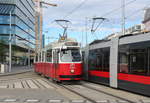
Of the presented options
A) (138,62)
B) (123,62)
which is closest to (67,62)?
(123,62)

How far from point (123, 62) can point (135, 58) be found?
4.63 ft

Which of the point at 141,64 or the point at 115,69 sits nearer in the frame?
the point at 141,64

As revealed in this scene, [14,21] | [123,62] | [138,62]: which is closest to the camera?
[138,62]

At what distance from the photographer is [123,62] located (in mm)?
15867

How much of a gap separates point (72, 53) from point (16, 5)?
48748 mm

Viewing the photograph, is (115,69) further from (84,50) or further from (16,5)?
(16,5)

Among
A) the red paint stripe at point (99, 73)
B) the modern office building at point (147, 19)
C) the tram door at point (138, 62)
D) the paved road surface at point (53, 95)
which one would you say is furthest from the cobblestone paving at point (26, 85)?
the modern office building at point (147, 19)

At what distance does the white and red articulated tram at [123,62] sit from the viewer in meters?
13.8

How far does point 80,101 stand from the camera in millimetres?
12039

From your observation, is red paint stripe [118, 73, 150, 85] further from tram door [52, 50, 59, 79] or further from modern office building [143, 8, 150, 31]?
modern office building [143, 8, 150, 31]

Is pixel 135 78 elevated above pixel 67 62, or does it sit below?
below

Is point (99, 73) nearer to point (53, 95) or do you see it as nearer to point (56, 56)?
point (56, 56)

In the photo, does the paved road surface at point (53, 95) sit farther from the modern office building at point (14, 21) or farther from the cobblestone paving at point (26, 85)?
the modern office building at point (14, 21)

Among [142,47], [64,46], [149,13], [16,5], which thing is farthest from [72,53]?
[149,13]
